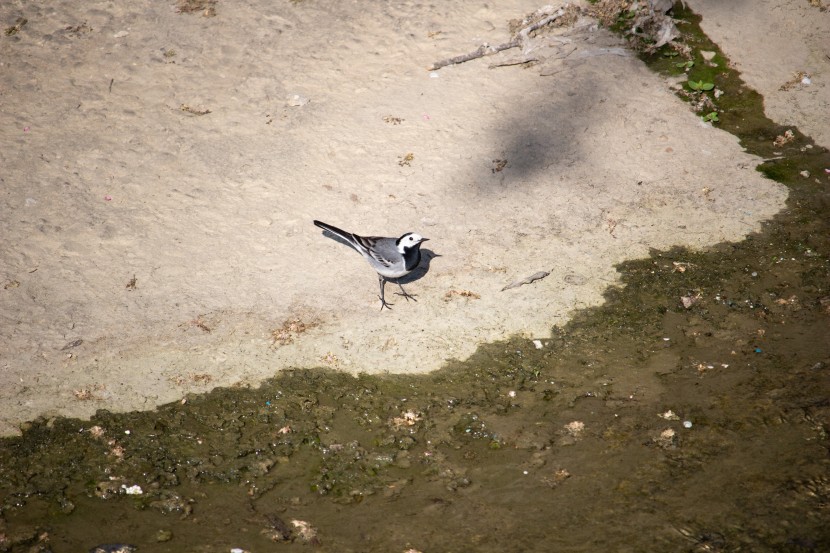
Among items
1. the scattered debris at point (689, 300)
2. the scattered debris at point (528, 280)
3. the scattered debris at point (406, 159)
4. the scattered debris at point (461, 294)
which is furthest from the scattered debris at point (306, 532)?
the scattered debris at point (406, 159)

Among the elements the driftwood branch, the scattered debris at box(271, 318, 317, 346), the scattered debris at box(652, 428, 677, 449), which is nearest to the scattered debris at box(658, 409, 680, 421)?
the scattered debris at box(652, 428, 677, 449)

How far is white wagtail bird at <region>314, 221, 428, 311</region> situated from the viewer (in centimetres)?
650

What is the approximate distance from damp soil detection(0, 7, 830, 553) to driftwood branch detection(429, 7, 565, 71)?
4454 millimetres

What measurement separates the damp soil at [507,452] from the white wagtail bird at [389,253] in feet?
3.49

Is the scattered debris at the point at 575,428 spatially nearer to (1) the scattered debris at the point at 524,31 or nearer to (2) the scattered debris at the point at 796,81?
(1) the scattered debris at the point at 524,31

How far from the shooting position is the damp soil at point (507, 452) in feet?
15.3

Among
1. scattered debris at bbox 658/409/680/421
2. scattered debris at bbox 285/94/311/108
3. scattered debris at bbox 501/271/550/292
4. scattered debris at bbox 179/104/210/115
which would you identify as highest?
scattered debris at bbox 285/94/311/108

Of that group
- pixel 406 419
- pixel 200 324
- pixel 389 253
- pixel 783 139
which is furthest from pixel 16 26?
pixel 783 139

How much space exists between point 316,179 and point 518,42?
3.75 m

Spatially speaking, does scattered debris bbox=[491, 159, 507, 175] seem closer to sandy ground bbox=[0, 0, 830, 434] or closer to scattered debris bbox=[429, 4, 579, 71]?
sandy ground bbox=[0, 0, 830, 434]

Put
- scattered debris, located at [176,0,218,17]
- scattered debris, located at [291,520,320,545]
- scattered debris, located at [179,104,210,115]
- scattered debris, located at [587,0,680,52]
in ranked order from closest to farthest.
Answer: scattered debris, located at [291,520,320,545], scattered debris, located at [179,104,210,115], scattered debris, located at [587,0,680,52], scattered debris, located at [176,0,218,17]

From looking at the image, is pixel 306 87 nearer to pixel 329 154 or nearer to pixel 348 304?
pixel 329 154

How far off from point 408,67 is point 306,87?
139cm

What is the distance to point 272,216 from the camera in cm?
752
